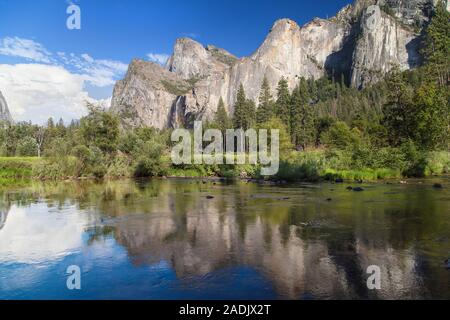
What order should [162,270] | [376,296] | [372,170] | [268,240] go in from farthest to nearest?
[372,170], [268,240], [162,270], [376,296]

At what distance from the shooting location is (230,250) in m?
14.6

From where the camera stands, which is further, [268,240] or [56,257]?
[268,240]

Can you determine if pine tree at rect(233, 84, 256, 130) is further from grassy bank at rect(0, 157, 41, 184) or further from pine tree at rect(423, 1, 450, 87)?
grassy bank at rect(0, 157, 41, 184)

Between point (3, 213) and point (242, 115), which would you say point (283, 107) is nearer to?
point (242, 115)

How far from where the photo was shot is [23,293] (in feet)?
34.1

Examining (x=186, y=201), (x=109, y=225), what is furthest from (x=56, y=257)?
(x=186, y=201)

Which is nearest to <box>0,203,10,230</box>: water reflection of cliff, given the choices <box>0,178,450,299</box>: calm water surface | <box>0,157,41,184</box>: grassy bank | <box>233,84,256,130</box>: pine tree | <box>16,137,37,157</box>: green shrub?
<box>0,178,450,299</box>: calm water surface

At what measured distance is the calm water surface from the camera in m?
10.4

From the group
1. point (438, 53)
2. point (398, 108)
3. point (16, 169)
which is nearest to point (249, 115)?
point (438, 53)

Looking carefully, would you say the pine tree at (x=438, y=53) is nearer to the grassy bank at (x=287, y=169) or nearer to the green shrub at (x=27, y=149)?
the grassy bank at (x=287, y=169)

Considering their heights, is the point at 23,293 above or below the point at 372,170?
below

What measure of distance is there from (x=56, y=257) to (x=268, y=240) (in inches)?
322

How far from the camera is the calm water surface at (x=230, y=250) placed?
34.0ft

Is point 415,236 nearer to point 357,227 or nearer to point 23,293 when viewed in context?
point 357,227
